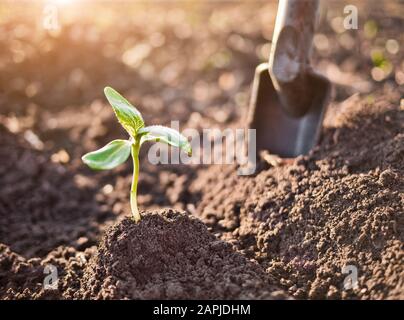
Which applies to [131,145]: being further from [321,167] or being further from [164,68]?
[164,68]

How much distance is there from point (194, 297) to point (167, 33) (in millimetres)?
3137

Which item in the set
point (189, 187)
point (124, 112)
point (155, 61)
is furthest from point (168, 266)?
point (155, 61)

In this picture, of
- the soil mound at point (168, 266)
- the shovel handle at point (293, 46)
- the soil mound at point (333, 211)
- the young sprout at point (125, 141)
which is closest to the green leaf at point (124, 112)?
the young sprout at point (125, 141)

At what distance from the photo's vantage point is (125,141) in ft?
5.58

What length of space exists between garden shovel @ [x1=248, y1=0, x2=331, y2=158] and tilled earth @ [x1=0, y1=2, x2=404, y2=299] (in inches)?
5.7

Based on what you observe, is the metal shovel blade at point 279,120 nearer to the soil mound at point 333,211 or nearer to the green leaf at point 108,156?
the soil mound at point 333,211

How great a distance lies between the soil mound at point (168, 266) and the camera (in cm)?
159

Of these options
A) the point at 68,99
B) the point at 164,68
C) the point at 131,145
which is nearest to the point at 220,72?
the point at 164,68

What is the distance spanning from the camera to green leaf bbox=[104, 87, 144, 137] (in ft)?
5.52

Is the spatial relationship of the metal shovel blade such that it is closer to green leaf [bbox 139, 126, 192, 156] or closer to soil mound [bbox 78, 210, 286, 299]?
soil mound [bbox 78, 210, 286, 299]

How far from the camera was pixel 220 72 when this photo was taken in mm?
Answer: 3828

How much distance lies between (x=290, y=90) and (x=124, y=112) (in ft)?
3.11

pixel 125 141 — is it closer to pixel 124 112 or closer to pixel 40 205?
pixel 124 112

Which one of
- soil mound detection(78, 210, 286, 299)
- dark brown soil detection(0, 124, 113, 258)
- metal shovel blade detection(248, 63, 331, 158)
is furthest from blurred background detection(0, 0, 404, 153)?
soil mound detection(78, 210, 286, 299)
